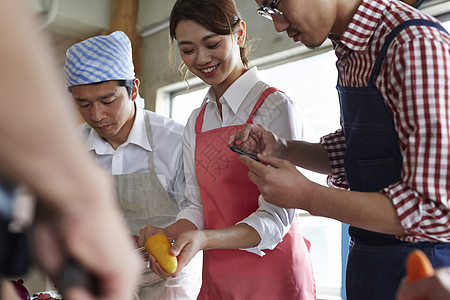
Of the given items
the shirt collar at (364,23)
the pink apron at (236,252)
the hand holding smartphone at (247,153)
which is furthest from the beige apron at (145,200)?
the shirt collar at (364,23)

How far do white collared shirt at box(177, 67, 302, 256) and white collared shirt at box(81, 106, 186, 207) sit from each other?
174 mm

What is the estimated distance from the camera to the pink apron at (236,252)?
171cm

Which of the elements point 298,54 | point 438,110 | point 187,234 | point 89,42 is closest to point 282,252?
point 187,234

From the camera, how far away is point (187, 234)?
1633 mm

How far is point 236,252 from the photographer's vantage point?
1.78 metres

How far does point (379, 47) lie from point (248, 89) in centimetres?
76

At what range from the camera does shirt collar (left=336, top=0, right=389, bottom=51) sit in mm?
1242

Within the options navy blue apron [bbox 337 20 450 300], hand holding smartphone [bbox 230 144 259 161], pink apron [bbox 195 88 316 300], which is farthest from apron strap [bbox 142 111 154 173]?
navy blue apron [bbox 337 20 450 300]

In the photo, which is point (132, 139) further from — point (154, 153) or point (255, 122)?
point (255, 122)

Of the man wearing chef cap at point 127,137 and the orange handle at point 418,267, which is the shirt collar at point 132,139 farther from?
the orange handle at point 418,267

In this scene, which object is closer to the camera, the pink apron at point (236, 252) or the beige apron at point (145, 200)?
the pink apron at point (236, 252)

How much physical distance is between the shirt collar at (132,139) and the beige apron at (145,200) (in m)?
0.03

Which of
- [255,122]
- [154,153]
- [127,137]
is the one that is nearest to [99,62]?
[127,137]

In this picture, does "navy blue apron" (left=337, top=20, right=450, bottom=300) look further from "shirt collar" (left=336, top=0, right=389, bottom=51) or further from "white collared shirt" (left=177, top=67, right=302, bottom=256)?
"white collared shirt" (left=177, top=67, right=302, bottom=256)
